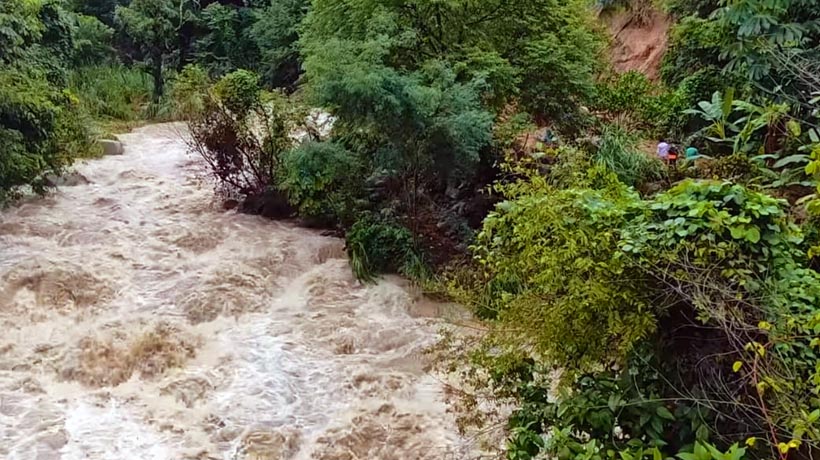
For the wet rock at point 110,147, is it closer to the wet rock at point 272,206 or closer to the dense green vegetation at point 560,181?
the dense green vegetation at point 560,181

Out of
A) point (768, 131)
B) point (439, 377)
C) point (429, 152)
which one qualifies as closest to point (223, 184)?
point (429, 152)

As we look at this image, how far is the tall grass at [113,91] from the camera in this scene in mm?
11452

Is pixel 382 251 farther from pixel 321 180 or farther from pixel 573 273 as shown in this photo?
pixel 573 273

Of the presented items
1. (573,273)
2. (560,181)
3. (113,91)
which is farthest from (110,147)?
(573,273)

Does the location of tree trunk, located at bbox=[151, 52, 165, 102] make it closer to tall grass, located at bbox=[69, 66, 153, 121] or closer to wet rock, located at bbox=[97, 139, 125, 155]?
tall grass, located at bbox=[69, 66, 153, 121]

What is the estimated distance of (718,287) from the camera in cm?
237

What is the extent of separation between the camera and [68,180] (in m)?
8.04

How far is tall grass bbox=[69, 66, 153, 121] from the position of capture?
1145 cm

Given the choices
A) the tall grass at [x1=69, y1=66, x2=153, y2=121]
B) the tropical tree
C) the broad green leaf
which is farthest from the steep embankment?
the tall grass at [x1=69, y1=66, x2=153, y2=121]

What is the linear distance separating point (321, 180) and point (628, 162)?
2947mm

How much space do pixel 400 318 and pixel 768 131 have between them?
314cm

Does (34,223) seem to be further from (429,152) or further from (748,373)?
(748,373)

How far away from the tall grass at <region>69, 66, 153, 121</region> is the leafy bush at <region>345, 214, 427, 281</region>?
284 inches

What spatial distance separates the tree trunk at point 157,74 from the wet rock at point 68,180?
4.60 m
